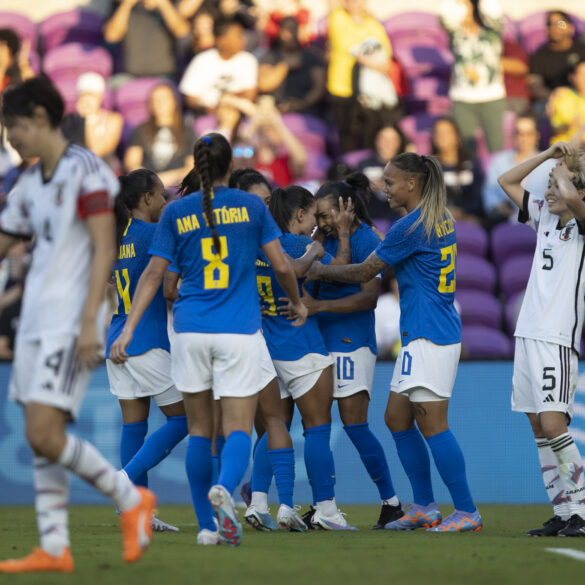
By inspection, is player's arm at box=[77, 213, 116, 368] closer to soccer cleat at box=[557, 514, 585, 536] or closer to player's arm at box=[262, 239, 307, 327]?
player's arm at box=[262, 239, 307, 327]

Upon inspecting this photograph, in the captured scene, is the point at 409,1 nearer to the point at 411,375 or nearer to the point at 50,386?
the point at 411,375

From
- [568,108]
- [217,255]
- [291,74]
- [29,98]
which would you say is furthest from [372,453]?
[291,74]

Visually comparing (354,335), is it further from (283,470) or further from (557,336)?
(557,336)

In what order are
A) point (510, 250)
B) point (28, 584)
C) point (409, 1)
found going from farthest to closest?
point (409, 1)
point (510, 250)
point (28, 584)

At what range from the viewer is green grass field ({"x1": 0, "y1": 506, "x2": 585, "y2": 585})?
4.16 m

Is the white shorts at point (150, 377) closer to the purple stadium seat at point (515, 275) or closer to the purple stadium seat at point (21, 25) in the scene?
the purple stadium seat at point (515, 275)

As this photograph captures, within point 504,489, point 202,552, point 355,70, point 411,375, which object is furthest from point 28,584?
point 355,70

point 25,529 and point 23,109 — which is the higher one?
point 23,109

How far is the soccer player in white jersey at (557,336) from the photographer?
6180 mm

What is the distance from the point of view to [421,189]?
257 inches

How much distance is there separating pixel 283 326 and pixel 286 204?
755 millimetres

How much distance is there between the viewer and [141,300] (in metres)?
5.27

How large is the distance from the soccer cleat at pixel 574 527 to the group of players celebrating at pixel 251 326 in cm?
1

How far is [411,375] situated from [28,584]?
2.85 metres
